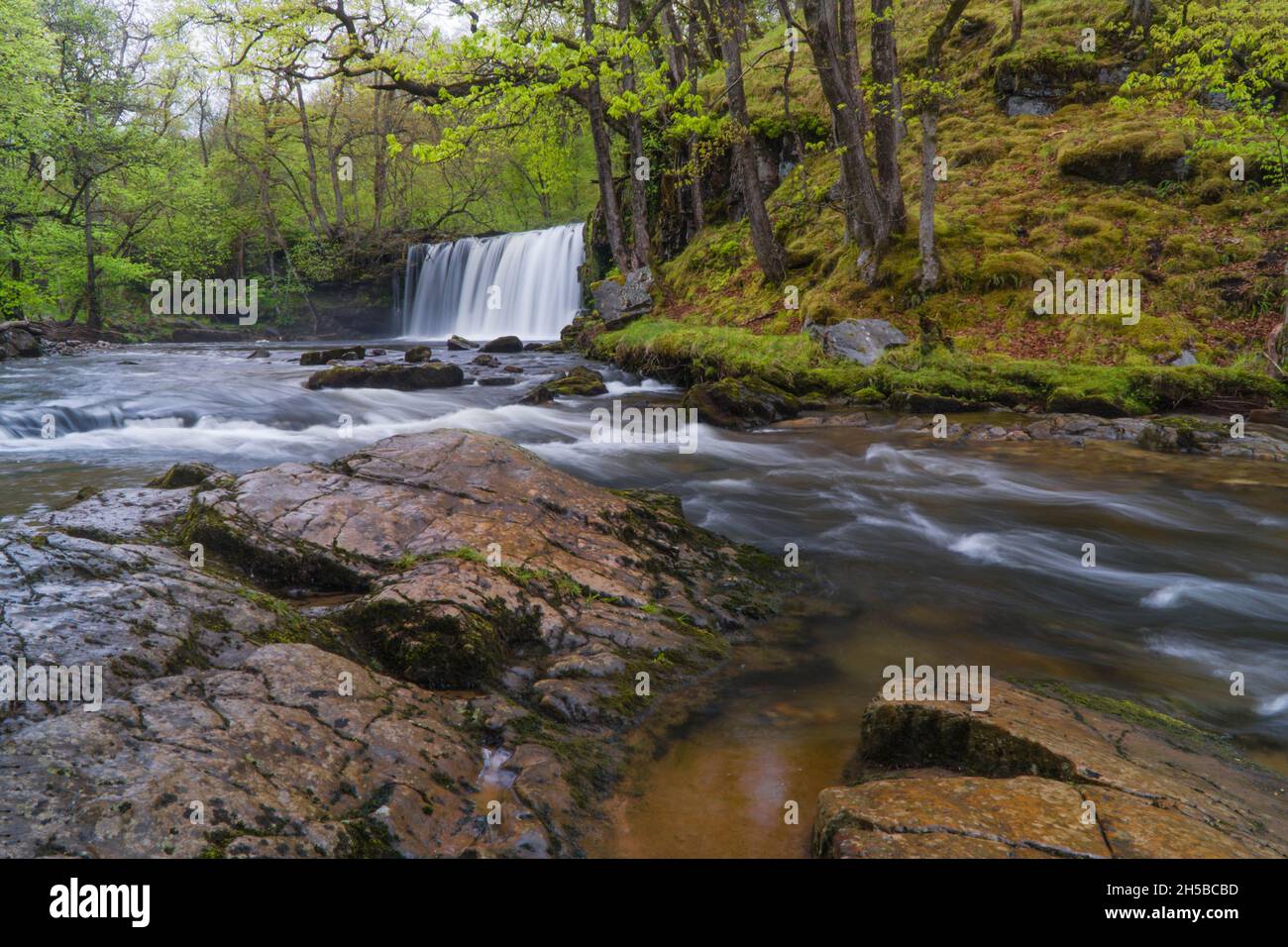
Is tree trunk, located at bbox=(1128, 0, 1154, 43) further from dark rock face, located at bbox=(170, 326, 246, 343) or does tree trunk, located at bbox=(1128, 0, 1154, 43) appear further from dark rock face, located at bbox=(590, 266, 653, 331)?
dark rock face, located at bbox=(170, 326, 246, 343)

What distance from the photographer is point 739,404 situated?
12781 millimetres

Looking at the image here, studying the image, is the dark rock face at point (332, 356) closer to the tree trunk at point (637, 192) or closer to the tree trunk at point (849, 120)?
the tree trunk at point (637, 192)

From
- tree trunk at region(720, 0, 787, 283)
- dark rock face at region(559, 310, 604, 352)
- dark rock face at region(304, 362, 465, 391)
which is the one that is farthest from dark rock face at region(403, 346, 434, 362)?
tree trunk at region(720, 0, 787, 283)

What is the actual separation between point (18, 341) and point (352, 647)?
2376cm

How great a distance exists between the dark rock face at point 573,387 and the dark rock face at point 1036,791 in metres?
12.0

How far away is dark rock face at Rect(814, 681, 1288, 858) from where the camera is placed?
97.7 inches

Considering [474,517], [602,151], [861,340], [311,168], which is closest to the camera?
[474,517]

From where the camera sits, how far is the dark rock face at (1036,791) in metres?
2.48

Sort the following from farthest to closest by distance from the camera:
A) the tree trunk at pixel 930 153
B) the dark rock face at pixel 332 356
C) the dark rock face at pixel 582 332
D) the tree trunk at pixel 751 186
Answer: the dark rock face at pixel 582 332 → the dark rock face at pixel 332 356 → the tree trunk at pixel 751 186 → the tree trunk at pixel 930 153

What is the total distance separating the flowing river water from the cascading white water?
48.4ft

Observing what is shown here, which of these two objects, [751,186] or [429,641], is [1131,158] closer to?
[751,186]

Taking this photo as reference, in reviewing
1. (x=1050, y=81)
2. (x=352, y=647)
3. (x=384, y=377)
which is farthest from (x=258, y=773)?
(x=1050, y=81)

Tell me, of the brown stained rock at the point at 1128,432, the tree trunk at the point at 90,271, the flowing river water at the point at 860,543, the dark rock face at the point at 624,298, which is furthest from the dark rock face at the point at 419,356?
the tree trunk at the point at 90,271
